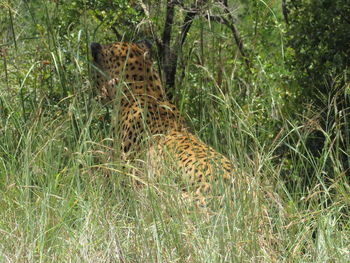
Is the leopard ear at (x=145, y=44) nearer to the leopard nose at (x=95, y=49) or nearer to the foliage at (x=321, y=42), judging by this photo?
the leopard nose at (x=95, y=49)

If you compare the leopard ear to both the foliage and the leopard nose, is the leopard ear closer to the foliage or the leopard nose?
the leopard nose

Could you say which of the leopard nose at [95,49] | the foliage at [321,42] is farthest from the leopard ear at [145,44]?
the foliage at [321,42]

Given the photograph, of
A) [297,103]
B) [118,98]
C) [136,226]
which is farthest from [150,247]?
[297,103]

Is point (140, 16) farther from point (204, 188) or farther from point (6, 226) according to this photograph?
point (6, 226)

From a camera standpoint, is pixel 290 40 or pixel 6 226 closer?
pixel 6 226

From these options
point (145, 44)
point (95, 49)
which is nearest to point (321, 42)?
point (145, 44)

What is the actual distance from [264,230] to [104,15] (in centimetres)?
276

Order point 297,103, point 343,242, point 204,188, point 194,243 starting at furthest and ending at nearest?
point 297,103
point 204,188
point 343,242
point 194,243

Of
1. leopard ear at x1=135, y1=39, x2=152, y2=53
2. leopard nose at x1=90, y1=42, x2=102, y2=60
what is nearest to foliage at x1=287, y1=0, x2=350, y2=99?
leopard ear at x1=135, y1=39, x2=152, y2=53

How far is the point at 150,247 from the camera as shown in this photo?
3.45 meters

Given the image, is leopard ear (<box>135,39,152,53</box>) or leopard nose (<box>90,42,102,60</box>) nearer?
leopard nose (<box>90,42,102,60</box>)

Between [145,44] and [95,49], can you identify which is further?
[145,44]

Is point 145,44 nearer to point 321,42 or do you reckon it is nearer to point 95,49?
point 95,49

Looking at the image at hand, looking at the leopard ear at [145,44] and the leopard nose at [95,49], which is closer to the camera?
the leopard nose at [95,49]
